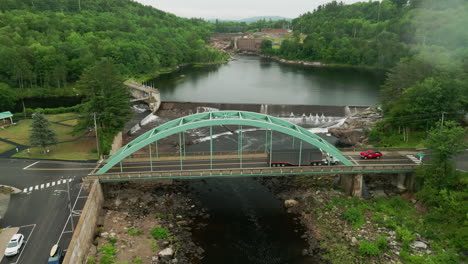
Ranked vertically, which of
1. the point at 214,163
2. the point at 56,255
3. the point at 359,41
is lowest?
the point at 56,255

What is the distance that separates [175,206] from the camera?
37.0 meters

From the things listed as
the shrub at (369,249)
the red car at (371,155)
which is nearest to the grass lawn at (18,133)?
the shrub at (369,249)

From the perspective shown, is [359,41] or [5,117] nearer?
[5,117]

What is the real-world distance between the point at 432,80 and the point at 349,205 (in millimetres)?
24216

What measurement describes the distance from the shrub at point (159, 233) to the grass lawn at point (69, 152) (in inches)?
640

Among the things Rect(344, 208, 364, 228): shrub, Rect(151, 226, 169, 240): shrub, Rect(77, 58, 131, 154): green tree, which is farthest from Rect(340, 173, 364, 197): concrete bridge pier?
Rect(77, 58, 131, 154): green tree

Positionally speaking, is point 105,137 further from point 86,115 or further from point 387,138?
point 387,138

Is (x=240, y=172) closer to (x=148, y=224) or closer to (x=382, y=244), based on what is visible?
(x=148, y=224)

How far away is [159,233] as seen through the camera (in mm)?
31734

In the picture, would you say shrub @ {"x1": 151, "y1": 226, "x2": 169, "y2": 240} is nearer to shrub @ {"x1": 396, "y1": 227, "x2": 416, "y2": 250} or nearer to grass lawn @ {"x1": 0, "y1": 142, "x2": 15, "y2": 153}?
shrub @ {"x1": 396, "y1": 227, "x2": 416, "y2": 250}

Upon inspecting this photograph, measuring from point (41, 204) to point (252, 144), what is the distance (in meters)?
32.2

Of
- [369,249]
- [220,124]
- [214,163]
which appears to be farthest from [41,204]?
[369,249]

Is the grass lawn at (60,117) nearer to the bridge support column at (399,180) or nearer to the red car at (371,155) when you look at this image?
the red car at (371,155)

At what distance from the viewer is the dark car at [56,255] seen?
24750 mm
